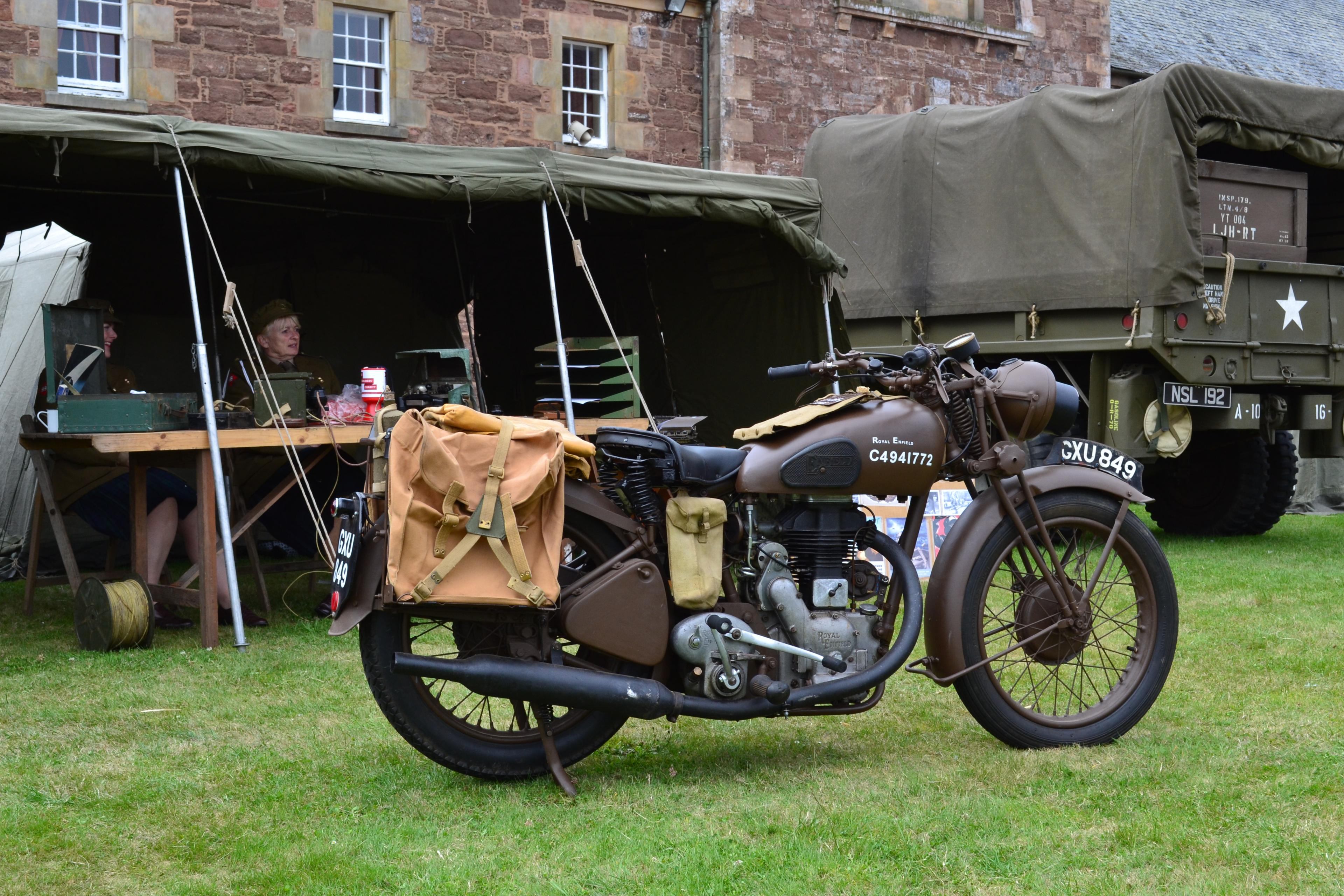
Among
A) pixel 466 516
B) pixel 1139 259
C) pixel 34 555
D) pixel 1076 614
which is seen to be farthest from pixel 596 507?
pixel 1139 259

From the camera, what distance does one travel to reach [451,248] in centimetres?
974

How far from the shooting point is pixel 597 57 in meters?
15.9

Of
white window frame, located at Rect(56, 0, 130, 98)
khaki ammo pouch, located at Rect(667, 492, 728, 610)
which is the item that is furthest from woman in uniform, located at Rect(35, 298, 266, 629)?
white window frame, located at Rect(56, 0, 130, 98)

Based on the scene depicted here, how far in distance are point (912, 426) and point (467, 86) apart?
11.6 meters

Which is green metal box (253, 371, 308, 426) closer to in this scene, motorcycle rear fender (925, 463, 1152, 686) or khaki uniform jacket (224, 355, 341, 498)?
khaki uniform jacket (224, 355, 341, 498)

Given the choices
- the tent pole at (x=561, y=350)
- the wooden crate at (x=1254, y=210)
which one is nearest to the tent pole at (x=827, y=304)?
the tent pole at (x=561, y=350)

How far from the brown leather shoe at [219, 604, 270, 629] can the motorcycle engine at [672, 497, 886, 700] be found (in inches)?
142

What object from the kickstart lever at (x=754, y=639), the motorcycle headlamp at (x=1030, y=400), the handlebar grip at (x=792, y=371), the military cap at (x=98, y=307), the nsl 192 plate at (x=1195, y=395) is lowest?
the kickstart lever at (x=754, y=639)

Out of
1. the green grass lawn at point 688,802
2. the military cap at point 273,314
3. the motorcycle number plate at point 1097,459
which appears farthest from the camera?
the military cap at point 273,314

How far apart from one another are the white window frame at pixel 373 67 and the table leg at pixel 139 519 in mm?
8268

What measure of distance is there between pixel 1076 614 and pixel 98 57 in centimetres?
1168

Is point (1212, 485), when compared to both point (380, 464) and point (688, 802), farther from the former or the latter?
point (380, 464)

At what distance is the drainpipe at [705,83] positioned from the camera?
16172 millimetres

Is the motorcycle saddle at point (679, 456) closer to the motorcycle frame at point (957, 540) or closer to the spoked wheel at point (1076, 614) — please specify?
the motorcycle frame at point (957, 540)
